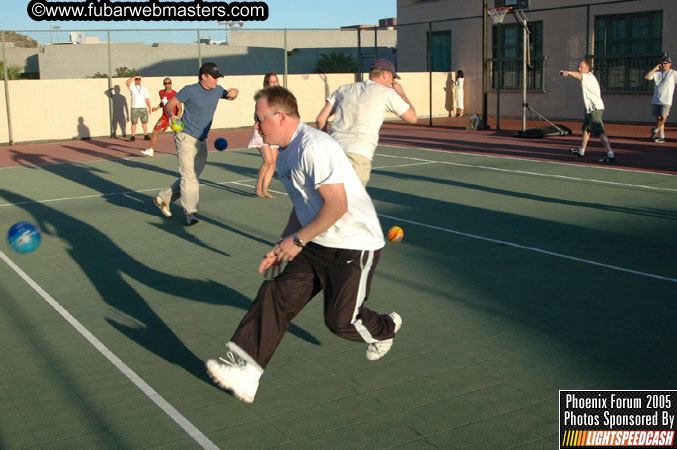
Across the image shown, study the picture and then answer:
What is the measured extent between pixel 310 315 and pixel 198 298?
1179mm

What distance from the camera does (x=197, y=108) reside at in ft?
33.0

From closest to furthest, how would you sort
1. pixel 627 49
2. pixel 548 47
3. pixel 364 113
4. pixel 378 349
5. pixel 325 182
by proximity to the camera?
pixel 325 182 < pixel 378 349 < pixel 364 113 < pixel 627 49 < pixel 548 47

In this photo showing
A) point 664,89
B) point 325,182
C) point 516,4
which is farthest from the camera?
point 516,4

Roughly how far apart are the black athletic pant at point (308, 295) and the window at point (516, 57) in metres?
25.1

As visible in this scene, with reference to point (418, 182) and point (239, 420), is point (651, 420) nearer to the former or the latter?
point (239, 420)

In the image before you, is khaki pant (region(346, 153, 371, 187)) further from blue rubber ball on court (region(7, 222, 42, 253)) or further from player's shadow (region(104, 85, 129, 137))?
player's shadow (region(104, 85, 129, 137))

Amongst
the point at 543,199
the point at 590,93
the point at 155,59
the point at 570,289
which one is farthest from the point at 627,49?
the point at 155,59

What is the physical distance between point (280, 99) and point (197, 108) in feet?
19.2

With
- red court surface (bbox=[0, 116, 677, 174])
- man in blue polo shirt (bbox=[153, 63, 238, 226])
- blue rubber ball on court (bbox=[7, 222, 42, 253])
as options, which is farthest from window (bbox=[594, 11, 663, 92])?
blue rubber ball on court (bbox=[7, 222, 42, 253])

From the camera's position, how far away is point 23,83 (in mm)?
23297

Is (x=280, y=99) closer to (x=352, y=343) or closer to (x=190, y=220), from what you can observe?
(x=352, y=343)

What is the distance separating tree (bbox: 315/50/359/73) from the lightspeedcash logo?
30.9 meters

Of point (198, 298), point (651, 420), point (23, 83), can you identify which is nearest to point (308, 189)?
point (651, 420)

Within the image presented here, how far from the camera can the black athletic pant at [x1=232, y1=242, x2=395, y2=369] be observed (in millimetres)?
4539
